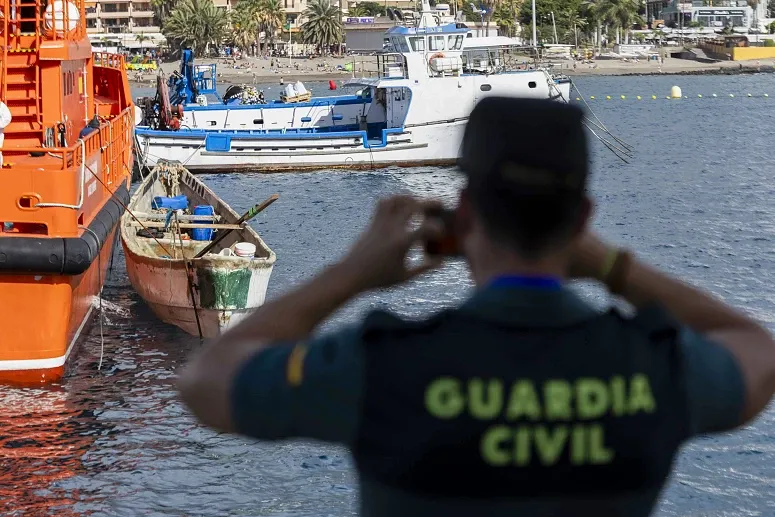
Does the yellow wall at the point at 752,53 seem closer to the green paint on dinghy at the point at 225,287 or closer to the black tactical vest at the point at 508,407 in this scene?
the green paint on dinghy at the point at 225,287

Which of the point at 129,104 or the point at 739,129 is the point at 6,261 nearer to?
the point at 129,104

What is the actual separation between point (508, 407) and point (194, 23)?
122279 mm

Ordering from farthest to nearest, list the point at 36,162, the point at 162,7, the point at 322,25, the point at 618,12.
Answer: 1. the point at 618,12
2. the point at 162,7
3. the point at 322,25
4. the point at 36,162

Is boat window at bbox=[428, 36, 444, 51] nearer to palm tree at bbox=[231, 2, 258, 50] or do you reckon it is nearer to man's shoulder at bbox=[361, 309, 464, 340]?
man's shoulder at bbox=[361, 309, 464, 340]

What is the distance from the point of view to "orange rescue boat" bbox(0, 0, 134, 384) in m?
12.1

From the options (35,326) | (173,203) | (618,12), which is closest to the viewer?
(35,326)

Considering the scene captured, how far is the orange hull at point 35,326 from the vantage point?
12.1m

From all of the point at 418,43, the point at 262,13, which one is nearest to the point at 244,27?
the point at 262,13

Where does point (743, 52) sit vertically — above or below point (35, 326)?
above

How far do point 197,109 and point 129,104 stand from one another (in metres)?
16.6

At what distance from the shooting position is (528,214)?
6.68 feet

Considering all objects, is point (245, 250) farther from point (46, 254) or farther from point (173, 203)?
point (46, 254)

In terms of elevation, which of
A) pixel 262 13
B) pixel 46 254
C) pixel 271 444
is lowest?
pixel 271 444

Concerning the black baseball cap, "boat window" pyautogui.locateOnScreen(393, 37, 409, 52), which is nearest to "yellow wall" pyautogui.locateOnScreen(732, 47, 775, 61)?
"boat window" pyautogui.locateOnScreen(393, 37, 409, 52)
